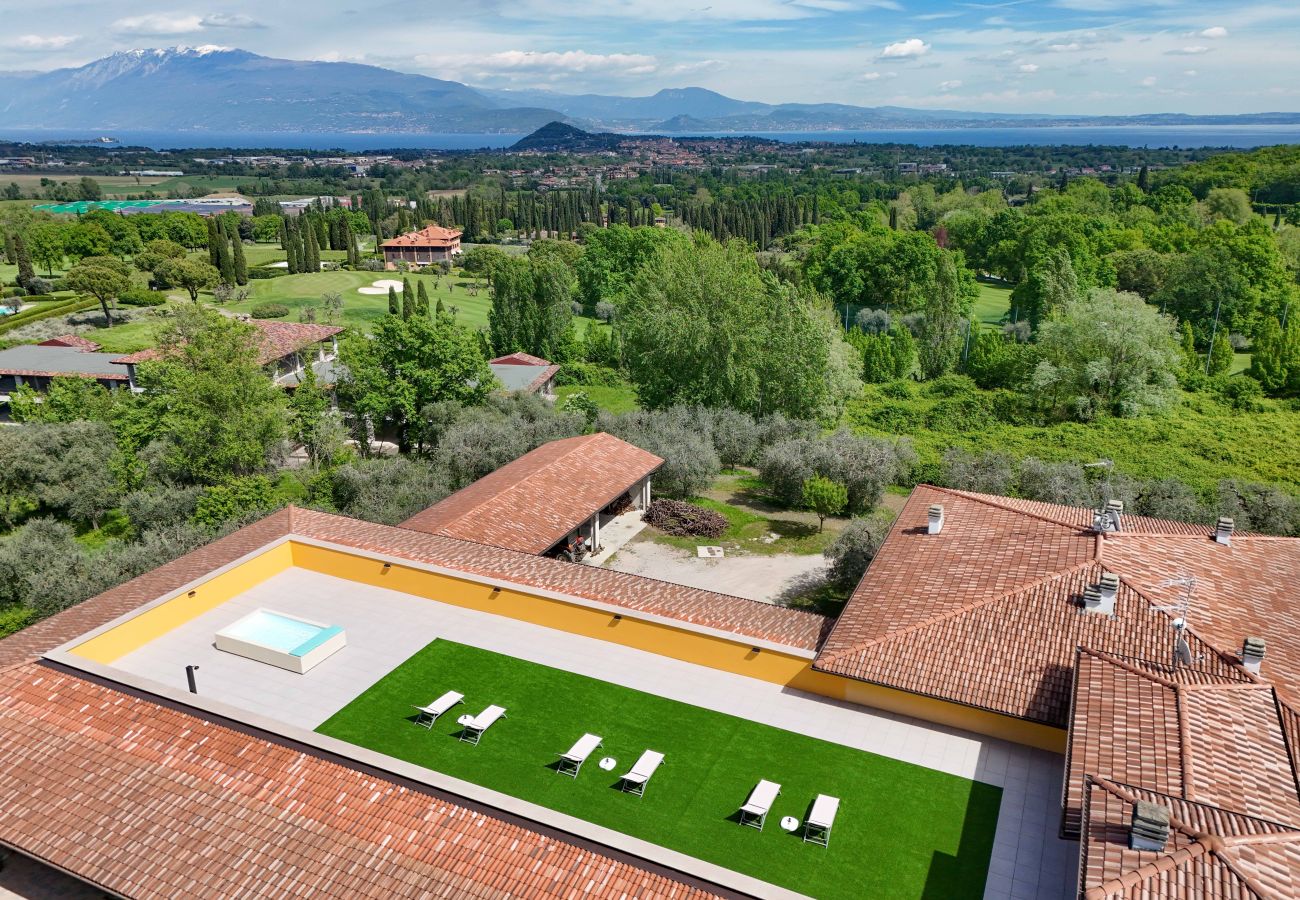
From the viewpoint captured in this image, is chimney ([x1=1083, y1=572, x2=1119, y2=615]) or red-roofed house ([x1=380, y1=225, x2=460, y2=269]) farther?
red-roofed house ([x1=380, y1=225, x2=460, y2=269])

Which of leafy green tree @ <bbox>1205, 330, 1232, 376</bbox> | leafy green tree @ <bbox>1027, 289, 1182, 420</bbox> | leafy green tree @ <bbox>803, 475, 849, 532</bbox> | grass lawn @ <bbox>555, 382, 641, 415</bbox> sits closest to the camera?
leafy green tree @ <bbox>803, 475, 849, 532</bbox>

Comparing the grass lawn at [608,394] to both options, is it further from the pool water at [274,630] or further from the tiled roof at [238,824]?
the tiled roof at [238,824]

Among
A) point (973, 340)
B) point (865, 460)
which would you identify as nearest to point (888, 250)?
point (973, 340)

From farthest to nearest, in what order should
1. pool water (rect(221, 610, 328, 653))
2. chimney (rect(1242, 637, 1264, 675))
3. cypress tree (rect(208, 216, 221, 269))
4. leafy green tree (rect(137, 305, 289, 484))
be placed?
1. cypress tree (rect(208, 216, 221, 269))
2. leafy green tree (rect(137, 305, 289, 484))
3. pool water (rect(221, 610, 328, 653))
4. chimney (rect(1242, 637, 1264, 675))

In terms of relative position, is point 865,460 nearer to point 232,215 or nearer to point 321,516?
point 321,516

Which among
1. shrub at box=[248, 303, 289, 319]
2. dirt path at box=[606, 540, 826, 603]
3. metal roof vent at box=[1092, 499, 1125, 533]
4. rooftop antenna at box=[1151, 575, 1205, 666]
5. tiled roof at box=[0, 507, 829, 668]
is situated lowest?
dirt path at box=[606, 540, 826, 603]

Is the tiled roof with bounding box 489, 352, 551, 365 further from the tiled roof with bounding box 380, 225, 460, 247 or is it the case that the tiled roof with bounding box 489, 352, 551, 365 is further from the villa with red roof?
the tiled roof with bounding box 380, 225, 460, 247

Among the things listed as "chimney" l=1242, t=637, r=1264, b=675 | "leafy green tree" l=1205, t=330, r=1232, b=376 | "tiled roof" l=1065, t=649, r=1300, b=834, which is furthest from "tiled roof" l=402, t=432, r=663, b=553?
"leafy green tree" l=1205, t=330, r=1232, b=376
